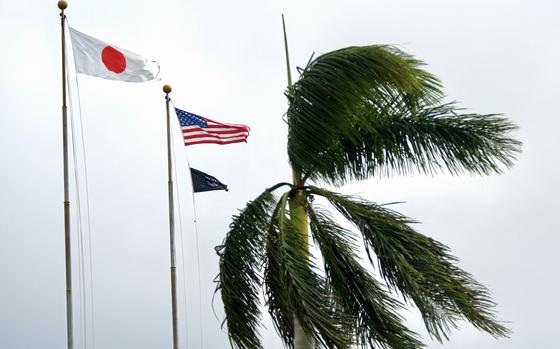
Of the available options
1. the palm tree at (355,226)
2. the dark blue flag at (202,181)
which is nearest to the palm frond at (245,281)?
the palm tree at (355,226)

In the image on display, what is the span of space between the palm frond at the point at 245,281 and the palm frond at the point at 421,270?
1.30m

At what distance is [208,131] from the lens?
26.4 m

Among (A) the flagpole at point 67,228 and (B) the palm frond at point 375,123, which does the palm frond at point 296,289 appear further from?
(A) the flagpole at point 67,228

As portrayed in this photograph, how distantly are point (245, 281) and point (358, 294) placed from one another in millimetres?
2422

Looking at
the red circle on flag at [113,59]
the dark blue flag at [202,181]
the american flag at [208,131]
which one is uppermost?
the red circle on flag at [113,59]

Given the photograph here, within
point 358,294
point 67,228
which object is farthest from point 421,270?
point 67,228

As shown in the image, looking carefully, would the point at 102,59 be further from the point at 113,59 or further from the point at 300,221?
the point at 300,221

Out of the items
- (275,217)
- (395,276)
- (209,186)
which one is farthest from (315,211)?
(209,186)

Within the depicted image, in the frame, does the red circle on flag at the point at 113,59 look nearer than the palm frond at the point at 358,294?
No

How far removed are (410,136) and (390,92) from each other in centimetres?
143

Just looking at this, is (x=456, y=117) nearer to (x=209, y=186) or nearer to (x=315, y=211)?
(x=315, y=211)

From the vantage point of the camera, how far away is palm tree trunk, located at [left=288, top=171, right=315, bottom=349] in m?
19.1

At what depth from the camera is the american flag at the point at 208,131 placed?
26125 mm

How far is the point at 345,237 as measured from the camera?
1938cm
